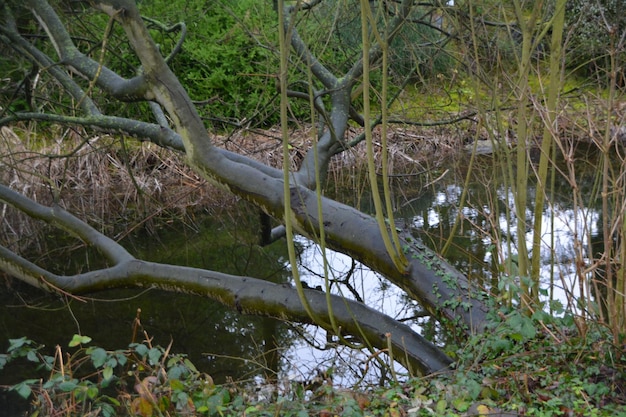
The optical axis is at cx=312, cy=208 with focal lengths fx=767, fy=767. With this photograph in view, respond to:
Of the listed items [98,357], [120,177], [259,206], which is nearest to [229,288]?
[259,206]

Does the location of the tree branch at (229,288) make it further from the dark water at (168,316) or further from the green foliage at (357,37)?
the green foliage at (357,37)

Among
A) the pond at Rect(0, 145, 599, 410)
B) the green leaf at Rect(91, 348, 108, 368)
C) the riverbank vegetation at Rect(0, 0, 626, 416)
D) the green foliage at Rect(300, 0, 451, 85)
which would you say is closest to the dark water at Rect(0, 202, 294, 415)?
the pond at Rect(0, 145, 599, 410)

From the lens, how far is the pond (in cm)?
503

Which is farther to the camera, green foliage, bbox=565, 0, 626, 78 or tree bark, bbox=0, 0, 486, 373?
tree bark, bbox=0, 0, 486, 373

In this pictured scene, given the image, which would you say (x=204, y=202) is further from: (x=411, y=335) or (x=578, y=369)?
(x=578, y=369)

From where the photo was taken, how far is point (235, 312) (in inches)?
250

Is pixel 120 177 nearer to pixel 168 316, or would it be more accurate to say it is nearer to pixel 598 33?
pixel 168 316

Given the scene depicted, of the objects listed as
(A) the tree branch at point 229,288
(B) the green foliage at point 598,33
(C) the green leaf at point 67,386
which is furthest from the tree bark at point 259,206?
(C) the green leaf at point 67,386

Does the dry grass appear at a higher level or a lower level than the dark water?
higher

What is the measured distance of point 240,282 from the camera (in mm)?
4754

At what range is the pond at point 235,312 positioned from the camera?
5.03 meters

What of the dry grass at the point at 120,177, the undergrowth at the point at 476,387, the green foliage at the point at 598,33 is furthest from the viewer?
the dry grass at the point at 120,177

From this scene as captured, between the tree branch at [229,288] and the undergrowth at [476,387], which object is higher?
the tree branch at [229,288]

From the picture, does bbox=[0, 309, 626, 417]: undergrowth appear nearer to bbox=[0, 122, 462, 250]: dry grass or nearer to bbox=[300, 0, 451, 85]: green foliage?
bbox=[300, 0, 451, 85]: green foliage
